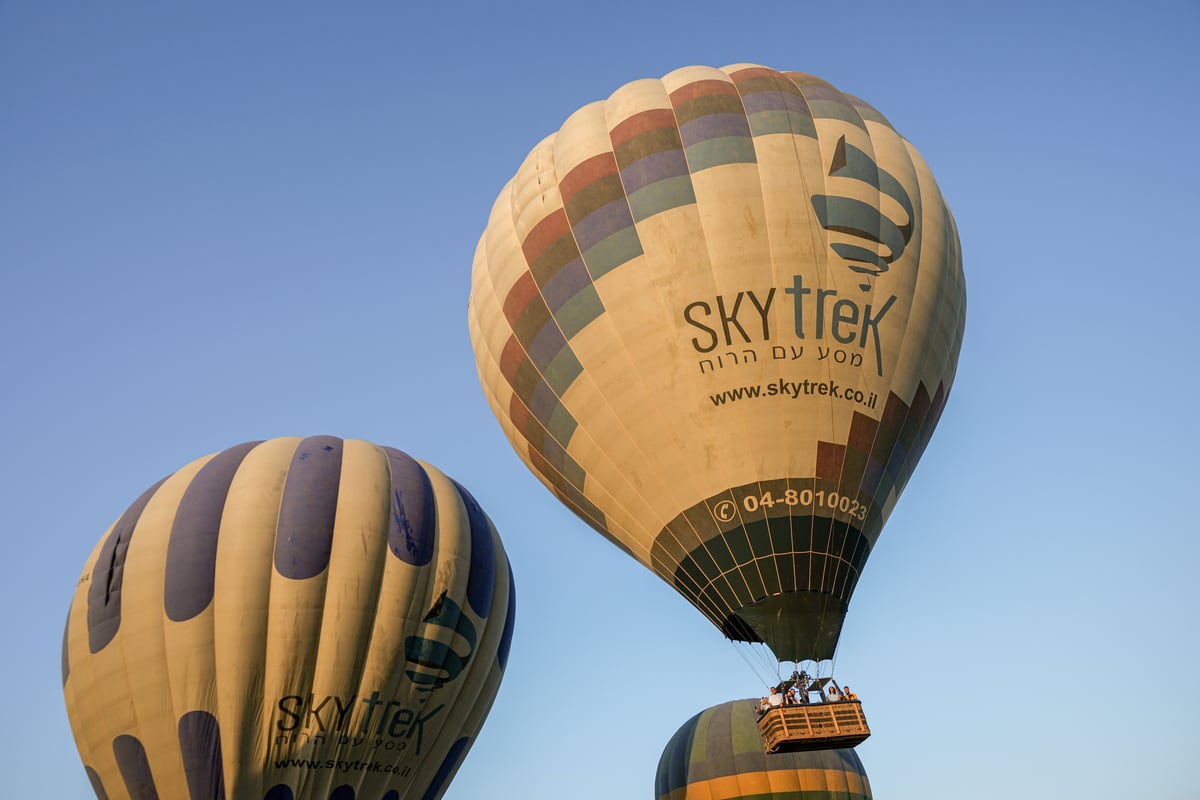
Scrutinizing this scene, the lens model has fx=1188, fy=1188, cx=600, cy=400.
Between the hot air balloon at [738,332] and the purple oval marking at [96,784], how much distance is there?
678cm

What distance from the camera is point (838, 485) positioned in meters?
13.2

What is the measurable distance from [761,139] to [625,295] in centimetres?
254

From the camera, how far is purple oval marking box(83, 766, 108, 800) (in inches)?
565

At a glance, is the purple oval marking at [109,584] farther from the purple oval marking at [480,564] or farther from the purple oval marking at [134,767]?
the purple oval marking at [480,564]

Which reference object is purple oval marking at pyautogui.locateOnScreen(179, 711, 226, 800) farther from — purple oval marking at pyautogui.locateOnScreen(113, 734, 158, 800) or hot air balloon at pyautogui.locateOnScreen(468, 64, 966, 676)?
hot air balloon at pyautogui.locateOnScreen(468, 64, 966, 676)

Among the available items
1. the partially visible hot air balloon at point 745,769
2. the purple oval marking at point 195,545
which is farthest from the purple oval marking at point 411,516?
the partially visible hot air balloon at point 745,769

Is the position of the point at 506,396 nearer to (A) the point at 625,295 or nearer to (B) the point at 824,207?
(A) the point at 625,295

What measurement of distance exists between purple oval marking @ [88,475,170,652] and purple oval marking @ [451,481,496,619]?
4.20 metres

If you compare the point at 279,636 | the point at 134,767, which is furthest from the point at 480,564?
the point at 134,767

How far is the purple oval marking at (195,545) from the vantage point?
13953mm

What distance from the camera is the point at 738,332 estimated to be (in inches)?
525

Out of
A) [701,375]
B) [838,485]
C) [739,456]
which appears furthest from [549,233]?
[838,485]
